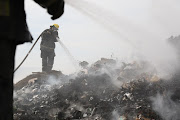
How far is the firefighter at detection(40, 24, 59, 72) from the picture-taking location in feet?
33.3

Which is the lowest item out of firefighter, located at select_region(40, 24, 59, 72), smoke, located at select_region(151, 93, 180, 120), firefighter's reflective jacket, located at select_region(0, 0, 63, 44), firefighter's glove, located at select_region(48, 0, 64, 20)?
smoke, located at select_region(151, 93, 180, 120)

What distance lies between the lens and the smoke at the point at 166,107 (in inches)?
184

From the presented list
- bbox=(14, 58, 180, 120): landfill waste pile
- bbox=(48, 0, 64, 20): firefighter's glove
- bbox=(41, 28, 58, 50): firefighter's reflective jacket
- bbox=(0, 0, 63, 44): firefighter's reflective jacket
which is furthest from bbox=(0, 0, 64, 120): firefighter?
bbox=(41, 28, 58, 50): firefighter's reflective jacket

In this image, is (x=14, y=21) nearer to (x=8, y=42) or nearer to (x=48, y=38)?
Result: (x=8, y=42)

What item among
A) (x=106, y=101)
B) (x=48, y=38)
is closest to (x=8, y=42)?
(x=106, y=101)

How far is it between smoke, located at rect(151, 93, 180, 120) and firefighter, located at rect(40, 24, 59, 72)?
6.41 meters

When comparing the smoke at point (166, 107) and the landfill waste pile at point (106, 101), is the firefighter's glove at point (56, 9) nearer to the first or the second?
the landfill waste pile at point (106, 101)

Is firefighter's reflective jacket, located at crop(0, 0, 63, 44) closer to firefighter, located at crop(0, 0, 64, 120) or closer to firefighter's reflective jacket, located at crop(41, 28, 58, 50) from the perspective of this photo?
firefighter, located at crop(0, 0, 64, 120)

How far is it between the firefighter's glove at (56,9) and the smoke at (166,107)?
3.87 m

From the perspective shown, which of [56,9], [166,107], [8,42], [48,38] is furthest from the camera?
[48,38]

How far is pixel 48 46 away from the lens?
10.3m

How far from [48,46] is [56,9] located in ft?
28.7

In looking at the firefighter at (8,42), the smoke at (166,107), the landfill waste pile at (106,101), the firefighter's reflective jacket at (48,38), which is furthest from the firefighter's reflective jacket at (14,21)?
the firefighter's reflective jacket at (48,38)

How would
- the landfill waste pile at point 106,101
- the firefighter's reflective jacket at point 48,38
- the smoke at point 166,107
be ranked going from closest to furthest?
1. the smoke at point 166,107
2. the landfill waste pile at point 106,101
3. the firefighter's reflective jacket at point 48,38
